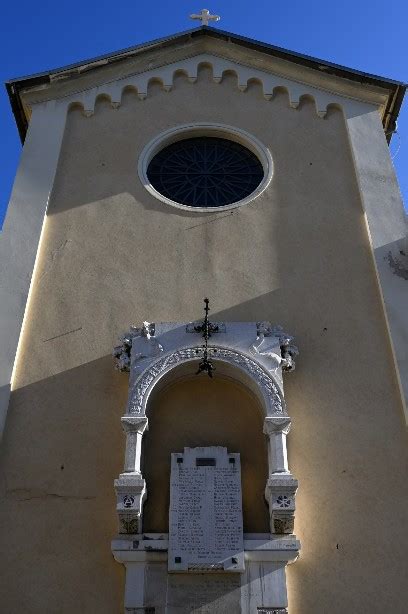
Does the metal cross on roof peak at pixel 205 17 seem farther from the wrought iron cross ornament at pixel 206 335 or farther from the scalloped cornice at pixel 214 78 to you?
the wrought iron cross ornament at pixel 206 335

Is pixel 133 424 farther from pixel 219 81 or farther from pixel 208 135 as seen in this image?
pixel 219 81

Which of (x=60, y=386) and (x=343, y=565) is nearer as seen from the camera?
(x=343, y=565)

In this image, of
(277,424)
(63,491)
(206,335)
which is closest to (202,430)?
(277,424)

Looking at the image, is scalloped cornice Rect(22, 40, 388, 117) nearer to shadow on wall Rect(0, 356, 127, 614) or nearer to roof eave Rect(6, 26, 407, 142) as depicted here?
roof eave Rect(6, 26, 407, 142)

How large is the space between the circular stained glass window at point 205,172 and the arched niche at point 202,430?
3.00 m

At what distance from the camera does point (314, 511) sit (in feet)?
24.2

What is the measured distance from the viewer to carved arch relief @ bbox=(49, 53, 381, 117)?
11438mm

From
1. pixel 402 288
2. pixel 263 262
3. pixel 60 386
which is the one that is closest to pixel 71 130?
pixel 263 262

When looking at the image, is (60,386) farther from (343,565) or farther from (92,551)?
(343,565)

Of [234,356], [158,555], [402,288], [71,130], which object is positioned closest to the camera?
[158,555]

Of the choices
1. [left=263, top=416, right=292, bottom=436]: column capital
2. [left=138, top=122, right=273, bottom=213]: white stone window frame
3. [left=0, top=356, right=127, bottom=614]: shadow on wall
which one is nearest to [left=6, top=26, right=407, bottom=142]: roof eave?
[left=138, top=122, right=273, bottom=213]: white stone window frame

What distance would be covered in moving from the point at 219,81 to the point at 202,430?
6372 mm

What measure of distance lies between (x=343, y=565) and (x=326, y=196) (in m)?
5.09

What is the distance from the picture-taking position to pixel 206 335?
8188mm
